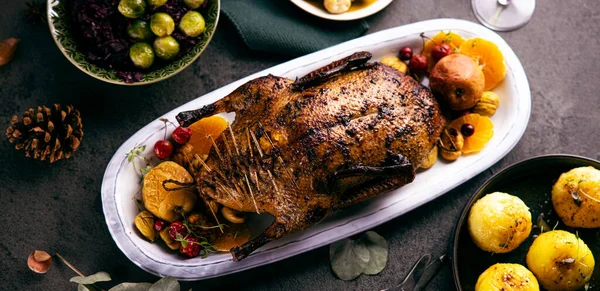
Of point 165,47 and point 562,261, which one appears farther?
point 165,47

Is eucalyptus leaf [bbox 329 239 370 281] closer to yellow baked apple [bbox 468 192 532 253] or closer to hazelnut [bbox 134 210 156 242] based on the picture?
yellow baked apple [bbox 468 192 532 253]

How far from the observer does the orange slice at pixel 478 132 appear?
2.66m

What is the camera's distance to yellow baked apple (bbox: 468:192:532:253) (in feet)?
8.06

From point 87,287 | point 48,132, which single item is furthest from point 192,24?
point 87,287

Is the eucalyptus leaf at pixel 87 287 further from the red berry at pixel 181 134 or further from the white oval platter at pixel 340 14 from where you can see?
the white oval platter at pixel 340 14

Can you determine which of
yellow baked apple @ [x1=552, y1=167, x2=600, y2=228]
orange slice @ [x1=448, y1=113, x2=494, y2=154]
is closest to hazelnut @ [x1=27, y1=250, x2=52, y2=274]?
orange slice @ [x1=448, y1=113, x2=494, y2=154]

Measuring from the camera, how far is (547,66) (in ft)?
9.93

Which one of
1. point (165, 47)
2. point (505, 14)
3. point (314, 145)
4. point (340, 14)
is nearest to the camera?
point (314, 145)

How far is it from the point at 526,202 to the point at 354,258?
88 centimetres

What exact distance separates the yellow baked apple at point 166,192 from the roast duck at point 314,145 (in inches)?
5.2

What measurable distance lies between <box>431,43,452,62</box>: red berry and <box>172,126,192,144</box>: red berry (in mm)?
1244

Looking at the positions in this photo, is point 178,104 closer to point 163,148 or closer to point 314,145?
point 163,148

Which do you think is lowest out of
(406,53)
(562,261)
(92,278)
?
(92,278)

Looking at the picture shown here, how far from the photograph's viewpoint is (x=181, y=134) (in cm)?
254
